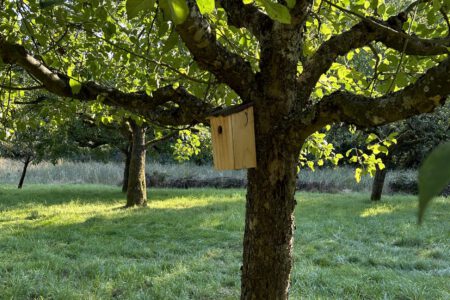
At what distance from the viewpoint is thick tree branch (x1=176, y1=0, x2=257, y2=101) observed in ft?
5.23

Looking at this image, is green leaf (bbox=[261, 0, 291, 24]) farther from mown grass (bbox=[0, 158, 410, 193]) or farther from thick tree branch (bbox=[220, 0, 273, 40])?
mown grass (bbox=[0, 158, 410, 193])

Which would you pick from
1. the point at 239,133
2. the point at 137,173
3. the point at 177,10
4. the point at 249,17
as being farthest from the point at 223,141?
the point at 137,173

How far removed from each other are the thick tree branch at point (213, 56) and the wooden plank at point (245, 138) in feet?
0.35

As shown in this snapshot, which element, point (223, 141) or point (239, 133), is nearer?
point (239, 133)

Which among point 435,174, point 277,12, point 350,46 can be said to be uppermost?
point 350,46

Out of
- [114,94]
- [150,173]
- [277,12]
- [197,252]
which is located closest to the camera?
→ [277,12]

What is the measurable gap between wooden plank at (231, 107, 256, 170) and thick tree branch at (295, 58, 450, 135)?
22 cm

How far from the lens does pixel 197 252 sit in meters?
5.94

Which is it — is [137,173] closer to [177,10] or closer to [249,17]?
[249,17]

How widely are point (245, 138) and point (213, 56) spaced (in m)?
0.42

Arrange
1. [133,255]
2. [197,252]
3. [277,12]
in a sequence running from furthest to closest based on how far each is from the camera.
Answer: [197,252]
[133,255]
[277,12]

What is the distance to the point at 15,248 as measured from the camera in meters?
6.09

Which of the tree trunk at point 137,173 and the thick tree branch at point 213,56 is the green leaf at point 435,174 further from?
the tree trunk at point 137,173

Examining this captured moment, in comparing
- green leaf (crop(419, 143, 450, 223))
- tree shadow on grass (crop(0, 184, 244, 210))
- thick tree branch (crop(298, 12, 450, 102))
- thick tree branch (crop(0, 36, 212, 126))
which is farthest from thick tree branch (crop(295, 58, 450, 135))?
tree shadow on grass (crop(0, 184, 244, 210))
